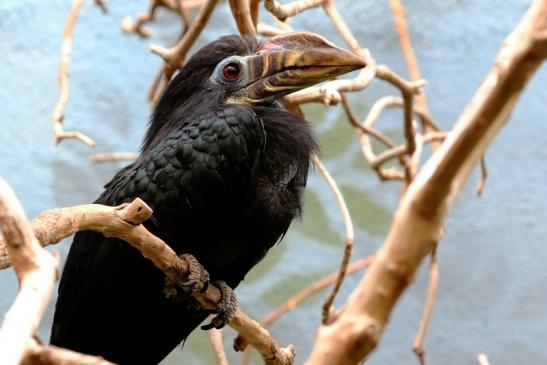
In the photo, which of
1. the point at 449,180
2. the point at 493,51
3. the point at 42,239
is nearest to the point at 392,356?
the point at 493,51

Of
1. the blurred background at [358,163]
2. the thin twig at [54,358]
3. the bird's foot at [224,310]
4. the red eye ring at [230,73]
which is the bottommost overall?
the blurred background at [358,163]

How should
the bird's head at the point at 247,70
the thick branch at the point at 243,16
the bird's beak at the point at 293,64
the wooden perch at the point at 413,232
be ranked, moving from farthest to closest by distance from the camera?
the thick branch at the point at 243,16 → the bird's head at the point at 247,70 → the bird's beak at the point at 293,64 → the wooden perch at the point at 413,232

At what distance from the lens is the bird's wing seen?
2.23 m

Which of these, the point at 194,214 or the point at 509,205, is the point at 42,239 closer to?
the point at 194,214

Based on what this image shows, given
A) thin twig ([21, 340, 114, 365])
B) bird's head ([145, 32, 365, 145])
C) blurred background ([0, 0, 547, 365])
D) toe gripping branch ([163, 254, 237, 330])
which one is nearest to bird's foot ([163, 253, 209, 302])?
toe gripping branch ([163, 254, 237, 330])

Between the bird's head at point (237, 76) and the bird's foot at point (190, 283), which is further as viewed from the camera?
the bird's head at point (237, 76)

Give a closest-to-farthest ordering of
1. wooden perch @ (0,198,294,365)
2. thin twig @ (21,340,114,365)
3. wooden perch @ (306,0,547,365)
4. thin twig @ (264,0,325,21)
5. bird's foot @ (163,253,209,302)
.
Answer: wooden perch @ (306,0,547,365) → thin twig @ (21,340,114,365) → wooden perch @ (0,198,294,365) → bird's foot @ (163,253,209,302) → thin twig @ (264,0,325,21)

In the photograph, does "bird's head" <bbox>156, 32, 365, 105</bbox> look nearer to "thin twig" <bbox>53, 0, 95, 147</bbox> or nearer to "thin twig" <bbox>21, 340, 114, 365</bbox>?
"thin twig" <bbox>53, 0, 95, 147</bbox>

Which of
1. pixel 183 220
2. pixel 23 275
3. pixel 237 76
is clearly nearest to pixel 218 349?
pixel 183 220

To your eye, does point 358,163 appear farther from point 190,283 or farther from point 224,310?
point 190,283

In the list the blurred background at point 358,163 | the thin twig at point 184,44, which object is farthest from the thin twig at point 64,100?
the blurred background at point 358,163

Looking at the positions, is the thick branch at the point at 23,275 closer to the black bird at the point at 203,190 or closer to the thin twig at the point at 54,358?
the thin twig at the point at 54,358

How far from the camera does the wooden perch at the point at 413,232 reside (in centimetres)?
92

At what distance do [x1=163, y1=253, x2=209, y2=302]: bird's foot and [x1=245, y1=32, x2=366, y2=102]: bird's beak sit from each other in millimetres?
585
